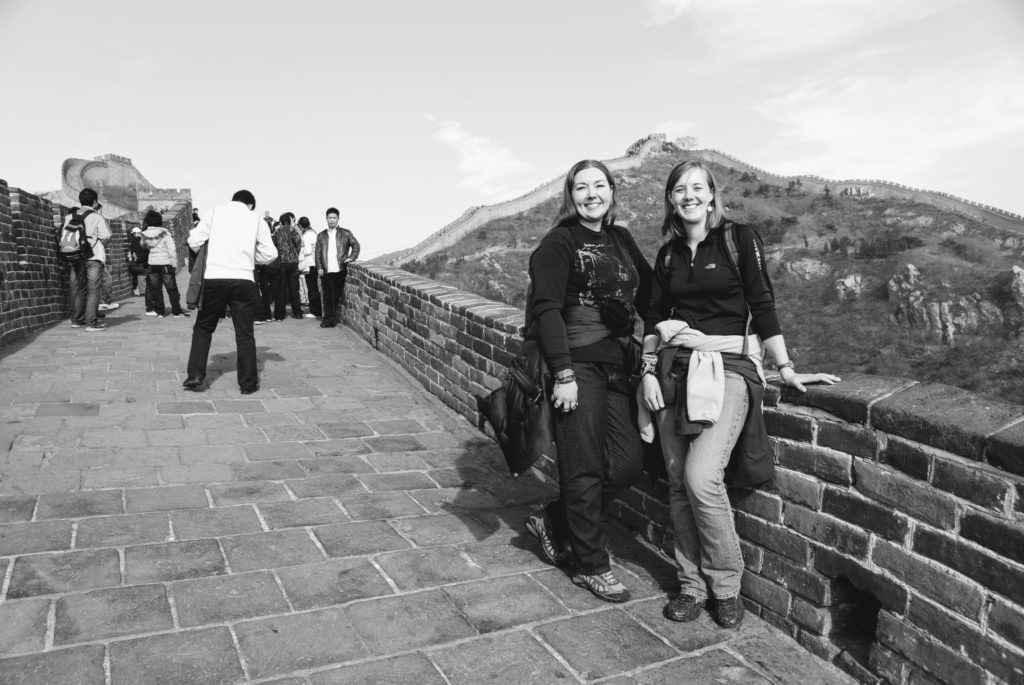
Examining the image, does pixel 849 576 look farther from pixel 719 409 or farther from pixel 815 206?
pixel 815 206

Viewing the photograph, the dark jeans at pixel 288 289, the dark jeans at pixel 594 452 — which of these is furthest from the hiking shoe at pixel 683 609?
the dark jeans at pixel 288 289

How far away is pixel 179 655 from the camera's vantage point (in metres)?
2.60

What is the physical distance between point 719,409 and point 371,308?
288 inches

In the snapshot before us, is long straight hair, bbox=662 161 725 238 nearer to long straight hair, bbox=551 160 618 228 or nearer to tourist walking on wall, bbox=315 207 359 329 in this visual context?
long straight hair, bbox=551 160 618 228

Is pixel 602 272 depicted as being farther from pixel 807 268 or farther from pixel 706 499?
pixel 807 268

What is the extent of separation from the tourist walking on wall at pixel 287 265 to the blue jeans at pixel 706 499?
9.71 meters

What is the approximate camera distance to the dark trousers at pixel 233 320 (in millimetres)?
6613

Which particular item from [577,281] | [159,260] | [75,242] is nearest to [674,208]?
[577,281]

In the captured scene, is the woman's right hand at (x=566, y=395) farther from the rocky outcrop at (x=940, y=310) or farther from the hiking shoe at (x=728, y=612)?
the rocky outcrop at (x=940, y=310)

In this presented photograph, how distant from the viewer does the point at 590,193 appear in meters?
3.29

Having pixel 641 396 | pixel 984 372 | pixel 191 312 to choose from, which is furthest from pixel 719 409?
pixel 984 372

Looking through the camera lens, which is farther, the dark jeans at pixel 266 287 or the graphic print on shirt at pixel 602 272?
the dark jeans at pixel 266 287

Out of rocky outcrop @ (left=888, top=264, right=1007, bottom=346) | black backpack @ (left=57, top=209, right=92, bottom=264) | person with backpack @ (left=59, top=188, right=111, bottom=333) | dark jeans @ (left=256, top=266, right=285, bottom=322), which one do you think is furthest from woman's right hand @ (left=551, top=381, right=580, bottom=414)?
rocky outcrop @ (left=888, top=264, right=1007, bottom=346)

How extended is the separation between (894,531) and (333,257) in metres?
9.57
